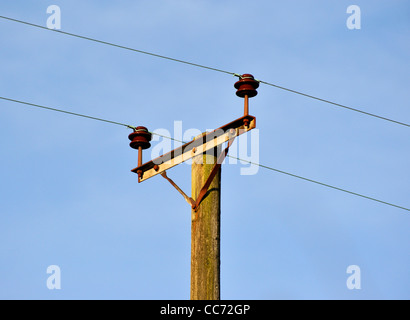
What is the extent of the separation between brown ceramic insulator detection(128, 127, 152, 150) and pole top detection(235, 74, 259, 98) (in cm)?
132

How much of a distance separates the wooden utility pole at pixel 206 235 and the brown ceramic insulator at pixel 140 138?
1081 millimetres

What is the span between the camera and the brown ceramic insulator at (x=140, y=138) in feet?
32.8

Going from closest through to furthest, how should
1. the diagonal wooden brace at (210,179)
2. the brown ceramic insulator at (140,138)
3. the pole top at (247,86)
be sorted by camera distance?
the diagonal wooden brace at (210,179)
the pole top at (247,86)
the brown ceramic insulator at (140,138)

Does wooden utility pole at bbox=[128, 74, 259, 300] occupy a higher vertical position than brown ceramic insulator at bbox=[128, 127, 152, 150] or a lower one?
lower

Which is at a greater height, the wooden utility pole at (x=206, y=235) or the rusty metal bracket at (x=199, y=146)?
the rusty metal bracket at (x=199, y=146)

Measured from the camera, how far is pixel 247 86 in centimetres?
929

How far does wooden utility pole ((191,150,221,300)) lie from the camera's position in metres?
8.49

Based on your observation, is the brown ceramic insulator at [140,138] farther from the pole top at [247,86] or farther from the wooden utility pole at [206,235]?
the pole top at [247,86]

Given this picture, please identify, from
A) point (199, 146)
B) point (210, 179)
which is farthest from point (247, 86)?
point (210, 179)

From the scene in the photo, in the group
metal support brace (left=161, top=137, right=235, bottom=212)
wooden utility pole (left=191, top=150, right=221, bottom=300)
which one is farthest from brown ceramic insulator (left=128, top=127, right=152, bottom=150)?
metal support brace (left=161, top=137, right=235, bottom=212)

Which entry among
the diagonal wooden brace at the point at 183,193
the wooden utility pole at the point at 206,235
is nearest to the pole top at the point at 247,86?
the wooden utility pole at the point at 206,235

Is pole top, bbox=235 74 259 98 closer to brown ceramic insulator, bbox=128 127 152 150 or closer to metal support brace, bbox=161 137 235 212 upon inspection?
metal support brace, bbox=161 137 235 212

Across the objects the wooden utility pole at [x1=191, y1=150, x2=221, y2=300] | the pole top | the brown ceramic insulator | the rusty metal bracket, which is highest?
the pole top
